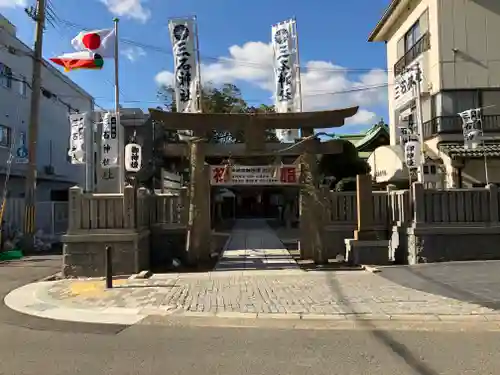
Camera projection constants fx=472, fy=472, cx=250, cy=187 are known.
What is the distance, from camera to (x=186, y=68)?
555 inches

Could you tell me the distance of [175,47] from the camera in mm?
14133

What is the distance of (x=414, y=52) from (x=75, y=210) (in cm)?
1774

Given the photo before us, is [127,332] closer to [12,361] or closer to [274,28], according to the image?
[12,361]

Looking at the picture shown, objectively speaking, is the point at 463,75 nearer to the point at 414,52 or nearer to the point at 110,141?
the point at 414,52

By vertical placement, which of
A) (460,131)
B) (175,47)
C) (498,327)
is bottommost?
(498,327)

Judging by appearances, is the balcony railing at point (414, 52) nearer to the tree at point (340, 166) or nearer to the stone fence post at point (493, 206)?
the tree at point (340, 166)

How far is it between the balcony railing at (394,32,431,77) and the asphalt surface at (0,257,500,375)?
17.6 metres

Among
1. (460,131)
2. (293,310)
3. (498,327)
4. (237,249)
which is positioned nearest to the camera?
(498,327)

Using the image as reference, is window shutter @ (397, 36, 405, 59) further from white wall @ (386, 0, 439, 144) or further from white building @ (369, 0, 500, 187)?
white building @ (369, 0, 500, 187)

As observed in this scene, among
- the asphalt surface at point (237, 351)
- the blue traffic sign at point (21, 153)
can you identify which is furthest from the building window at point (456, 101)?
the blue traffic sign at point (21, 153)

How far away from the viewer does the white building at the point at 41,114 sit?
80.6 feet

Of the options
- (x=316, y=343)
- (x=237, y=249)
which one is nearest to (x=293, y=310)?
(x=316, y=343)

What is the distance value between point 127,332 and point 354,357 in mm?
3248

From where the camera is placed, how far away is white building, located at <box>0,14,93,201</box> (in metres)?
24.6
